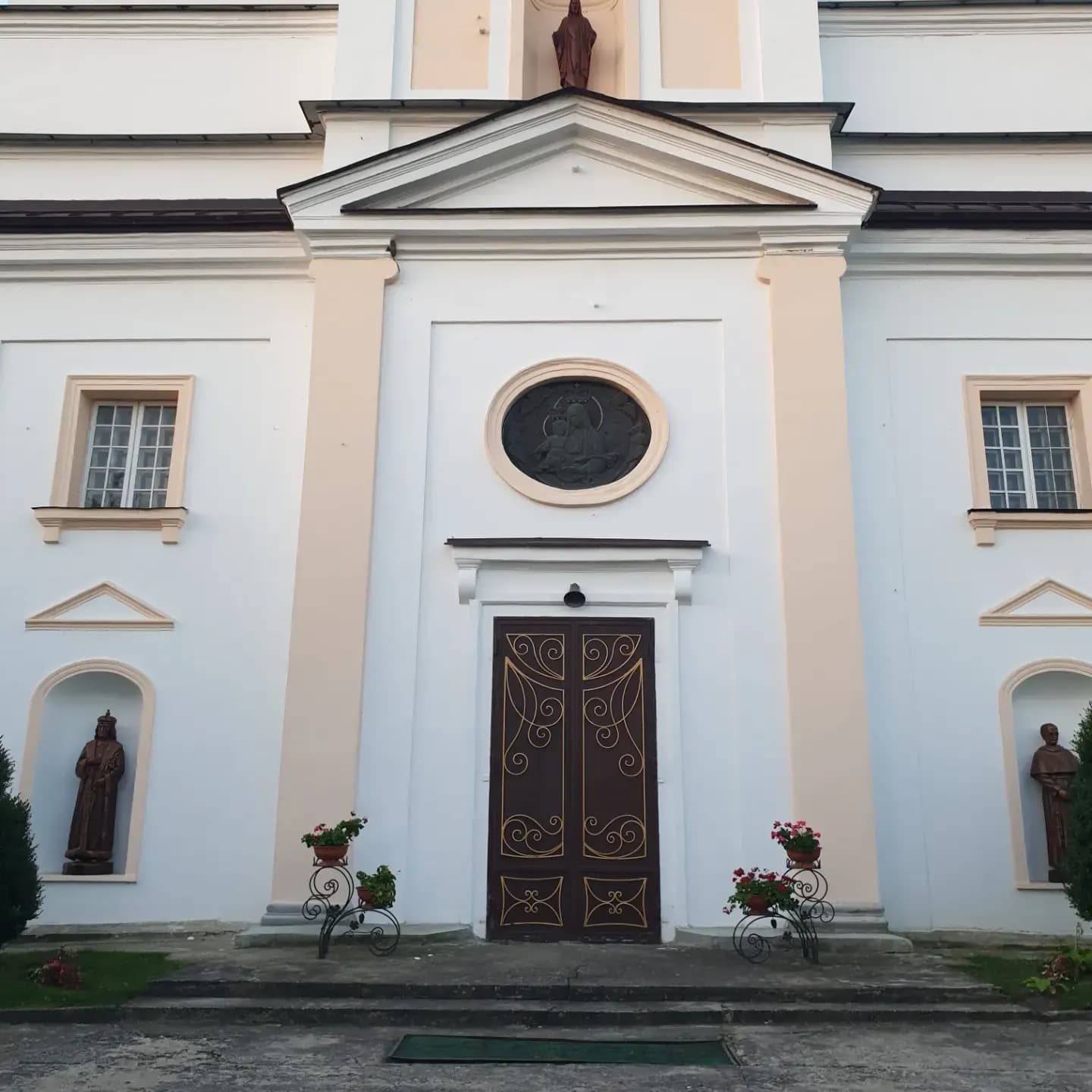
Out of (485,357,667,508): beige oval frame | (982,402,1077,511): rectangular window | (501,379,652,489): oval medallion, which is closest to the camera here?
(485,357,667,508): beige oval frame

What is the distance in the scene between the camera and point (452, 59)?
11547 millimetres

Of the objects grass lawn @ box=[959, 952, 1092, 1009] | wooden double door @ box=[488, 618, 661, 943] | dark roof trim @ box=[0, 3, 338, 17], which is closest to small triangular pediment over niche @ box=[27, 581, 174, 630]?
wooden double door @ box=[488, 618, 661, 943]

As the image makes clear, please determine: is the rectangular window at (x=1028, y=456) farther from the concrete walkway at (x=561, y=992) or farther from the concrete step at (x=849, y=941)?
the concrete walkway at (x=561, y=992)

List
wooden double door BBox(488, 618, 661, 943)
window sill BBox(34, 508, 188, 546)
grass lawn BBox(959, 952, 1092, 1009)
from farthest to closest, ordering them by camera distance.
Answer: window sill BBox(34, 508, 188, 546) < wooden double door BBox(488, 618, 661, 943) < grass lawn BBox(959, 952, 1092, 1009)

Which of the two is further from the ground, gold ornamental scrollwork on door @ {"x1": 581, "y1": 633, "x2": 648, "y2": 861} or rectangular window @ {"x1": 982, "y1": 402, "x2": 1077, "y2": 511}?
rectangular window @ {"x1": 982, "y1": 402, "x2": 1077, "y2": 511}

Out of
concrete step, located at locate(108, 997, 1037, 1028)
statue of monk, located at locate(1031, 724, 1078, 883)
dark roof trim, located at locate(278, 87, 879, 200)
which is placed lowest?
concrete step, located at locate(108, 997, 1037, 1028)

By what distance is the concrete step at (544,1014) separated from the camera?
6.89 metres

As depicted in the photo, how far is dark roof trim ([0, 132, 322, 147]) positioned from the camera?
11.6m

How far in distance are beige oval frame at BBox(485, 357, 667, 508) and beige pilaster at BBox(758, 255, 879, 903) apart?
1.08 m

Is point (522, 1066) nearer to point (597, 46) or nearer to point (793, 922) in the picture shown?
point (793, 922)

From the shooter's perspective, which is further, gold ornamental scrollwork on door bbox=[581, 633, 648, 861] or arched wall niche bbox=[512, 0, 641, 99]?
arched wall niche bbox=[512, 0, 641, 99]

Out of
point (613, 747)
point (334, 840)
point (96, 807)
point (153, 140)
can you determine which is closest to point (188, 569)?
point (96, 807)

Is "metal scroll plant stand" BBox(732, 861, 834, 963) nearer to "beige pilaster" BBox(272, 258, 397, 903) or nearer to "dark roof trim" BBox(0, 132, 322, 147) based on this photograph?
"beige pilaster" BBox(272, 258, 397, 903)

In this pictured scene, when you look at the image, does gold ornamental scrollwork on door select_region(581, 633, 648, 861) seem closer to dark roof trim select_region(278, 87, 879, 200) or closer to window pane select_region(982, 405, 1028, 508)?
window pane select_region(982, 405, 1028, 508)
